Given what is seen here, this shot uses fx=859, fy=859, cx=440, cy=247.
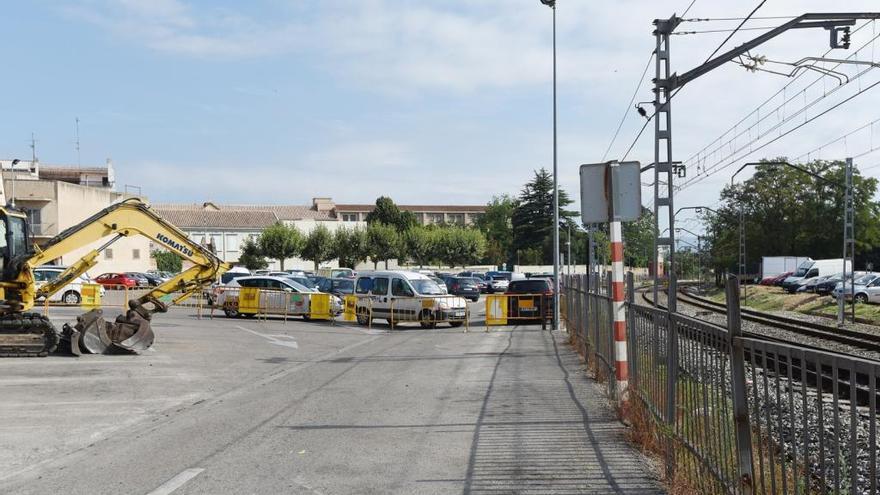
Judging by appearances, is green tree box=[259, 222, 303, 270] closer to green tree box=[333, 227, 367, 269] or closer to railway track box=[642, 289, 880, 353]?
green tree box=[333, 227, 367, 269]

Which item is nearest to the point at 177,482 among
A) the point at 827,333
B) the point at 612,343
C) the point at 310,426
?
the point at 310,426

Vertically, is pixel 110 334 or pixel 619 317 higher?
pixel 619 317

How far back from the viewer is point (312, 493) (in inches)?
263

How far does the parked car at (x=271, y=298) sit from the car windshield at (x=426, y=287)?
3.35 m

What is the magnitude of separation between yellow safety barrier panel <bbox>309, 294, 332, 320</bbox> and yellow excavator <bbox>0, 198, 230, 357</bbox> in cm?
1133

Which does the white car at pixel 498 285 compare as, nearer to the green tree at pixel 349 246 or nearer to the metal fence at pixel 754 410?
the green tree at pixel 349 246

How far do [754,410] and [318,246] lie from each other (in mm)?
90134

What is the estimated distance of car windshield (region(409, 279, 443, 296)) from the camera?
97.1 ft

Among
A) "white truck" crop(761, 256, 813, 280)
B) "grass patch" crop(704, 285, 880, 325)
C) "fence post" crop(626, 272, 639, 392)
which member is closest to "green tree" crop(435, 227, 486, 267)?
"white truck" crop(761, 256, 813, 280)

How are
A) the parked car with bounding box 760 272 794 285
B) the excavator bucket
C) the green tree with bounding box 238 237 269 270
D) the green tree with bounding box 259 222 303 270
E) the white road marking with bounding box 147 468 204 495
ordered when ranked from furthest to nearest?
the green tree with bounding box 238 237 269 270 < the green tree with bounding box 259 222 303 270 < the parked car with bounding box 760 272 794 285 < the excavator bucket < the white road marking with bounding box 147 468 204 495

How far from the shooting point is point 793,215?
77.6m

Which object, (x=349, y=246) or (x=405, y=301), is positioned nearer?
(x=405, y=301)

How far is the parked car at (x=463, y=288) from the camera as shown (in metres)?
51.2

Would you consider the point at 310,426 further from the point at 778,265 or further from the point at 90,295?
the point at 778,265
